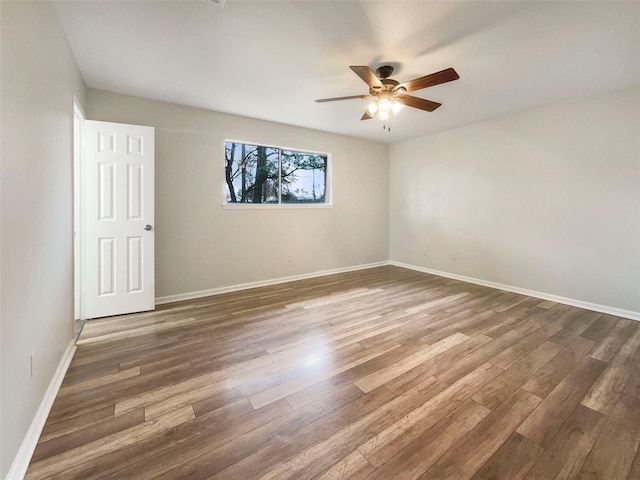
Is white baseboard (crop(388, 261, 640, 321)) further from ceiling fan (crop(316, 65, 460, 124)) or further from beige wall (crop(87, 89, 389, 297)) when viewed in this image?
ceiling fan (crop(316, 65, 460, 124))

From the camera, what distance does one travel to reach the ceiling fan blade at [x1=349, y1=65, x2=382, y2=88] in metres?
2.23

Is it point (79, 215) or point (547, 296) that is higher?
point (79, 215)

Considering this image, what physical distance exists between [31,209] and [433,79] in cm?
288

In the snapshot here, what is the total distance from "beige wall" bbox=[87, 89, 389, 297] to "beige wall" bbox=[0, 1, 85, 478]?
133cm

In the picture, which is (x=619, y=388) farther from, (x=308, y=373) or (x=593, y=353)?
(x=308, y=373)

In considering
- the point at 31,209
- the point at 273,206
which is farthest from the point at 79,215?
the point at 273,206

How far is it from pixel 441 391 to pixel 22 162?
108 inches

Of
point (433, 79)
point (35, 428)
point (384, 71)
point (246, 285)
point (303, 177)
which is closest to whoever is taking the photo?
point (35, 428)

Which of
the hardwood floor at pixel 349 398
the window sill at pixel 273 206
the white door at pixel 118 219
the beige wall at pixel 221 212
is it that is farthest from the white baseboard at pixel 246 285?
the window sill at pixel 273 206

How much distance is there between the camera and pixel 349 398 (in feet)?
6.02

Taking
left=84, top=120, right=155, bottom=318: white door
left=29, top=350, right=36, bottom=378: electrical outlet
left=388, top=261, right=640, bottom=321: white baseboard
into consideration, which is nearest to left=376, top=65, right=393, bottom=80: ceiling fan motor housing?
left=84, top=120, right=155, bottom=318: white door

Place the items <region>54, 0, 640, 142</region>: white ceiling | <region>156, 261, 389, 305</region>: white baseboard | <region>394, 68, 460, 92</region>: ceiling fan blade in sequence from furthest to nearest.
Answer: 1. <region>156, 261, 389, 305</region>: white baseboard
2. <region>394, 68, 460, 92</region>: ceiling fan blade
3. <region>54, 0, 640, 142</region>: white ceiling

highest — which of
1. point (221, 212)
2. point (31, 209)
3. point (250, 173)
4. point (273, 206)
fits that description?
point (250, 173)

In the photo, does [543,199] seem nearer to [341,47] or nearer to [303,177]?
[341,47]
